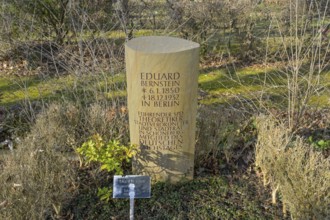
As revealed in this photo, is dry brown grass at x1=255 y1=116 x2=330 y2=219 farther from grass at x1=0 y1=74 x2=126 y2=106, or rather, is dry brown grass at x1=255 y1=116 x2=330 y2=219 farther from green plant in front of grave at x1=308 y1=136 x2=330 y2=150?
grass at x1=0 y1=74 x2=126 y2=106

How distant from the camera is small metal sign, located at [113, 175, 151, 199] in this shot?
9.16 ft

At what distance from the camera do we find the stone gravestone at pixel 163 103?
2.96 meters

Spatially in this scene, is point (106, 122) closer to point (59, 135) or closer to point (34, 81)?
point (59, 135)

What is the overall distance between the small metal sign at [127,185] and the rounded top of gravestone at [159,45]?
1000 millimetres

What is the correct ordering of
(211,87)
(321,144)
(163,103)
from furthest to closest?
(211,87), (321,144), (163,103)

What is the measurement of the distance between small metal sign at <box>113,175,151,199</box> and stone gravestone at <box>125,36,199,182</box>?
512 millimetres

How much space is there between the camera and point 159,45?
305 centimetres

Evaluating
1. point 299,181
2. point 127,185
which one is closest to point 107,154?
point 127,185

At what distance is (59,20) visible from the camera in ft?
26.1

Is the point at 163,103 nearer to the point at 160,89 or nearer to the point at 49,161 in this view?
the point at 160,89

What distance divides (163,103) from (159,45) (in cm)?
48

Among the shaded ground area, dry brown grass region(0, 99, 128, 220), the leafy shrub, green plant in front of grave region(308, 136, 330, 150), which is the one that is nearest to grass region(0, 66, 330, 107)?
dry brown grass region(0, 99, 128, 220)

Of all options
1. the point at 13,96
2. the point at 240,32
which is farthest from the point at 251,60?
the point at 13,96

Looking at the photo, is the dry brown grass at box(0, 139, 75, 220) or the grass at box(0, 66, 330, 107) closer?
the dry brown grass at box(0, 139, 75, 220)
